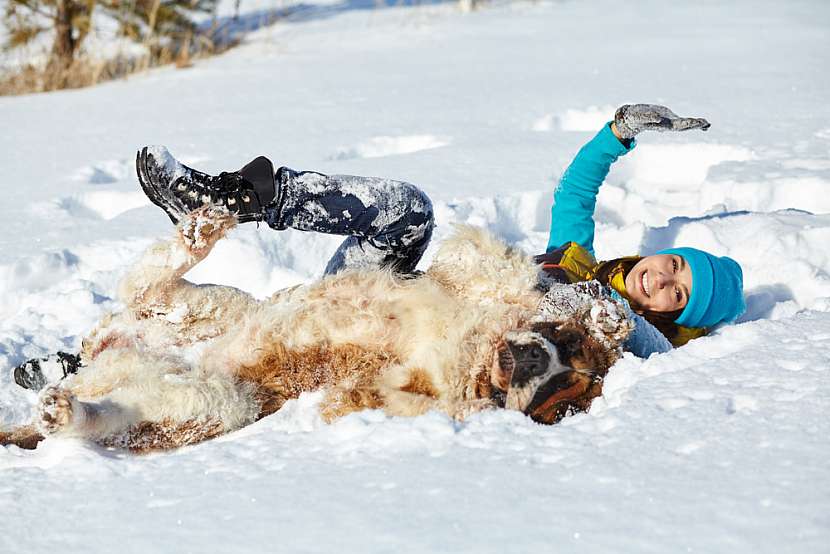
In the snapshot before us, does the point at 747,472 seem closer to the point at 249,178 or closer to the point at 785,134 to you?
the point at 249,178

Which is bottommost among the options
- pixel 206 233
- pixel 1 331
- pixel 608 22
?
pixel 1 331

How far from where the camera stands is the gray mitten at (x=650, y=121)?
3.15 m

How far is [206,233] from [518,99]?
349cm

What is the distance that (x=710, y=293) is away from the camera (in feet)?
9.36

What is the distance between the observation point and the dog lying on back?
2182 mm

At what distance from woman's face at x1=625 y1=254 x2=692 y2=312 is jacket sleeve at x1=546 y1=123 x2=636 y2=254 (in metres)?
0.47

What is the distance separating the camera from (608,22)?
26.3 feet

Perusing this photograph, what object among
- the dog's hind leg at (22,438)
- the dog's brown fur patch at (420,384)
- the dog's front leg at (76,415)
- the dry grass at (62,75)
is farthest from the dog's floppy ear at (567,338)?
the dry grass at (62,75)

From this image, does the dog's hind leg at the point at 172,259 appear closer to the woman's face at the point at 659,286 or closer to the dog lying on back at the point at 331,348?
the dog lying on back at the point at 331,348

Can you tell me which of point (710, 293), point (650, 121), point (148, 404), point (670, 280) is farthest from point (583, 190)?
point (148, 404)

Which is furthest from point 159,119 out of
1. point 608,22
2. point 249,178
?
point 608,22

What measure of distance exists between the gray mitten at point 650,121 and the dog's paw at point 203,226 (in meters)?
1.80

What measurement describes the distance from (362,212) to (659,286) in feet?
3.77

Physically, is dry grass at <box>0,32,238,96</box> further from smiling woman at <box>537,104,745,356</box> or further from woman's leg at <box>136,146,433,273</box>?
smiling woman at <box>537,104,745,356</box>
